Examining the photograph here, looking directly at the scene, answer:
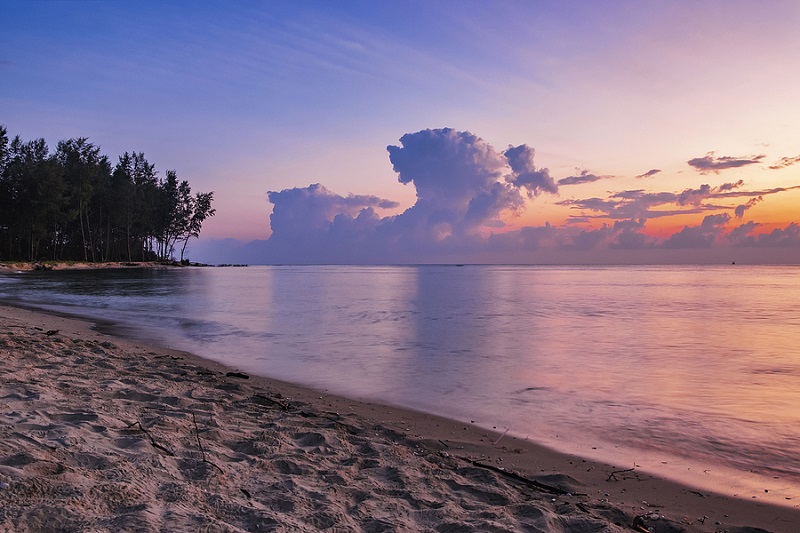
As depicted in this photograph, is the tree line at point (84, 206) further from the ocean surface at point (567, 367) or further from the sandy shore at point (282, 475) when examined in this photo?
the sandy shore at point (282, 475)

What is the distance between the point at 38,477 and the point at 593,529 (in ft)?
10.9

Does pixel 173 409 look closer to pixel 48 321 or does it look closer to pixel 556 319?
pixel 48 321

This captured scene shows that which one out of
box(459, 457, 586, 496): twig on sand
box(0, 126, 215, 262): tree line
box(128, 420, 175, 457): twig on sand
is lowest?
box(459, 457, 586, 496): twig on sand

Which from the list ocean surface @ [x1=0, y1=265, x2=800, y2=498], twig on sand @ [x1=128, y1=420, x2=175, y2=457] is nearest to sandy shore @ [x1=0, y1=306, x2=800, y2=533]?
twig on sand @ [x1=128, y1=420, x2=175, y2=457]

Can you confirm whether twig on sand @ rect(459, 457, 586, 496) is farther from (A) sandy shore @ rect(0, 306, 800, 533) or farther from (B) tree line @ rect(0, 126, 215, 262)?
(B) tree line @ rect(0, 126, 215, 262)

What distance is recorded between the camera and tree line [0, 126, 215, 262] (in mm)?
57688

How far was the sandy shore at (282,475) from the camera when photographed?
289 cm

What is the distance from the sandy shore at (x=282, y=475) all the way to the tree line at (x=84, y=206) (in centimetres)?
6362

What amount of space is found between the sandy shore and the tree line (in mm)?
63623

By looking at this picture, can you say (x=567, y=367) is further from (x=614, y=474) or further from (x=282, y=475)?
(x=282, y=475)

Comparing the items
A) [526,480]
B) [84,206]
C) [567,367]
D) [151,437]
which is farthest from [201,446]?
[84,206]

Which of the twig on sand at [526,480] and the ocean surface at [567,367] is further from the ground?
the twig on sand at [526,480]

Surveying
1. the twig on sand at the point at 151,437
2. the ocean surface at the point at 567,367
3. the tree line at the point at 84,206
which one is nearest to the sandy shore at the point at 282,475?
the twig on sand at the point at 151,437

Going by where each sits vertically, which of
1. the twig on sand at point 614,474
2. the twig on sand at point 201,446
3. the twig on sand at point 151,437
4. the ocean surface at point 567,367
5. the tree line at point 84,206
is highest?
the tree line at point 84,206
